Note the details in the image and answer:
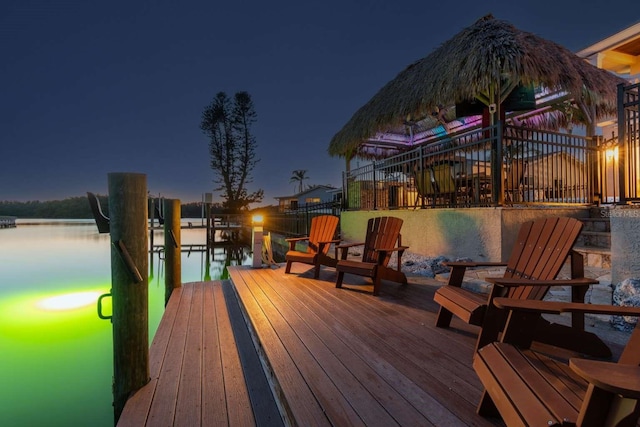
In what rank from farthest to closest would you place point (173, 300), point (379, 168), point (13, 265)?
point (13, 265) → point (379, 168) → point (173, 300)

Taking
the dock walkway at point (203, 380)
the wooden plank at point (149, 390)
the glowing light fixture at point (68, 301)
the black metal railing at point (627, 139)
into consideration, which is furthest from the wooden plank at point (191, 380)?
the glowing light fixture at point (68, 301)

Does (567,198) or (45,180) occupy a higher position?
(45,180)

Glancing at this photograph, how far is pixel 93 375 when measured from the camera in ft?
13.0

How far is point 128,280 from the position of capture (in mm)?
1859

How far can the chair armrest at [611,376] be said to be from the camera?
0.65 meters

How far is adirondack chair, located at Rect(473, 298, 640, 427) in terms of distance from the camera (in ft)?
2.31

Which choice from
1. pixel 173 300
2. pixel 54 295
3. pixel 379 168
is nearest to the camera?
pixel 173 300

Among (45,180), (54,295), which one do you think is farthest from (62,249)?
(45,180)

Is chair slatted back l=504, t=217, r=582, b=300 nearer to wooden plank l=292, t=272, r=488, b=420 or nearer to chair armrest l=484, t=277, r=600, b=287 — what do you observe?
chair armrest l=484, t=277, r=600, b=287

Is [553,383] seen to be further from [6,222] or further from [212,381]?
[6,222]

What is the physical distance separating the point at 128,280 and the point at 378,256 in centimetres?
253

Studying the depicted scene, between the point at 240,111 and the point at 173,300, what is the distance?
25.2 m

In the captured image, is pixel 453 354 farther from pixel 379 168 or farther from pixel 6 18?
pixel 6 18

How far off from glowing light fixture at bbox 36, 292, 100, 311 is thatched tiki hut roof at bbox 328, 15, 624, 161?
8209 mm
